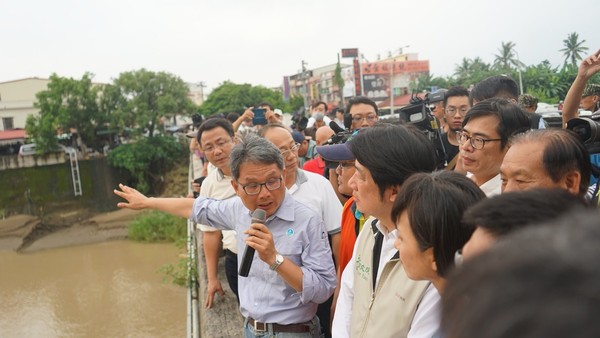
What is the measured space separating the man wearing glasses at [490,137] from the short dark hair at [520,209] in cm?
129

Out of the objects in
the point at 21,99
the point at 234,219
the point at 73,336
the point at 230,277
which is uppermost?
the point at 21,99

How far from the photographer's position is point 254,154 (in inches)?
82.7

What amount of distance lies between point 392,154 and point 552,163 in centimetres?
52

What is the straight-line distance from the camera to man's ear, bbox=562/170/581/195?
1.54 meters

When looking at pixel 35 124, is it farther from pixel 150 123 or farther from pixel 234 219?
pixel 234 219

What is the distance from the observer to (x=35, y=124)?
20406 millimetres

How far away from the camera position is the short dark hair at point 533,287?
0.47 metres


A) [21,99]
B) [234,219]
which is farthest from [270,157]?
[21,99]

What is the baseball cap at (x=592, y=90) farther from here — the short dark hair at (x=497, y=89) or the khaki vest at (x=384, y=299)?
the khaki vest at (x=384, y=299)

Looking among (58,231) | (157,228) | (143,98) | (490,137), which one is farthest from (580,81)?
(58,231)

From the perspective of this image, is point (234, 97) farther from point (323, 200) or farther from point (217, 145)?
point (323, 200)

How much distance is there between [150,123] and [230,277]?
19813mm

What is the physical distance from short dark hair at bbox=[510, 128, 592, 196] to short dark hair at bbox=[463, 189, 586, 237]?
789mm

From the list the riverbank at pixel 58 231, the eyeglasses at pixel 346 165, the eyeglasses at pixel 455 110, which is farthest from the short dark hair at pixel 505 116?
the riverbank at pixel 58 231
